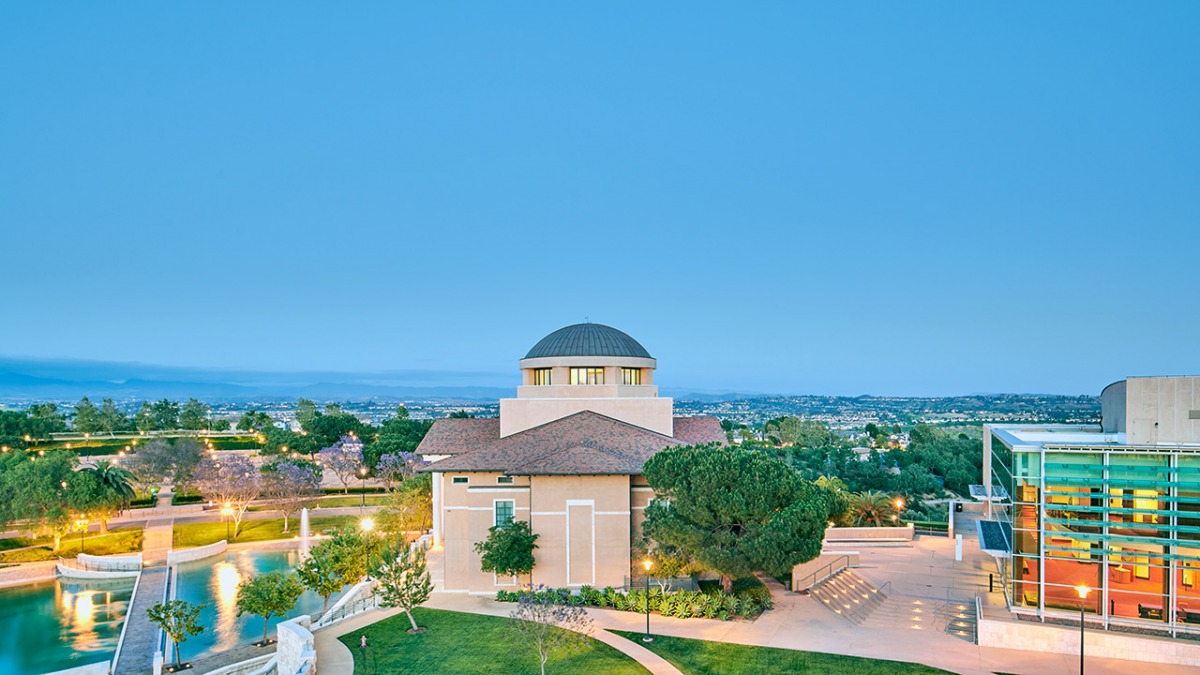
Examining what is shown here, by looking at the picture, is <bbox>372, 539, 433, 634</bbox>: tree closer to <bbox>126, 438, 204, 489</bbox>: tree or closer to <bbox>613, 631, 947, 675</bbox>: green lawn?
<bbox>613, 631, 947, 675</bbox>: green lawn

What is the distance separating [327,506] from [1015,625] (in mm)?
49663

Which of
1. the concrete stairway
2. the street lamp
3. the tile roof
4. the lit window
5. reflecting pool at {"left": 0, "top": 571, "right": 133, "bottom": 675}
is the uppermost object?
the lit window

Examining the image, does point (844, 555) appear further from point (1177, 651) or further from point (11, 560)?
point (11, 560)

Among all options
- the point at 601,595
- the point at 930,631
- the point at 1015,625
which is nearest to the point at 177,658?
the point at 601,595

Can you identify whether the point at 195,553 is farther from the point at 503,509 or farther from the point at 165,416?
the point at 165,416

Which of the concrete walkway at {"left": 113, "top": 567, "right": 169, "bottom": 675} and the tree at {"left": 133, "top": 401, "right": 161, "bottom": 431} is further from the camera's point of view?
the tree at {"left": 133, "top": 401, "right": 161, "bottom": 431}

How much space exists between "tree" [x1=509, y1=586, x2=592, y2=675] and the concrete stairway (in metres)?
9.99

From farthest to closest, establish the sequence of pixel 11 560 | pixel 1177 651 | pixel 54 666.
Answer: pixel 11 560
pixel 54 666
pixel 1177 651

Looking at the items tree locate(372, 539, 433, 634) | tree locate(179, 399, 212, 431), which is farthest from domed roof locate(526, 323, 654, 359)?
tree locate(179, 399, 212, 431)

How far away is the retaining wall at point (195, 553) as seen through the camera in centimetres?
4297

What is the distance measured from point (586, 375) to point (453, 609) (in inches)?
553

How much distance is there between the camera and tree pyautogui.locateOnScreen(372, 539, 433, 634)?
2669 centimetres

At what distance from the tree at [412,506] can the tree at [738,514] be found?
65.1ft

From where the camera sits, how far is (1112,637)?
72.3ft
